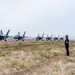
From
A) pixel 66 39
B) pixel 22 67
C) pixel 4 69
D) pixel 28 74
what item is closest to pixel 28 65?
pixel 22 67

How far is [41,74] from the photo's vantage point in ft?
59.4

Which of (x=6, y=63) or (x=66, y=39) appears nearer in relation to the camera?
(x=6, y=63)

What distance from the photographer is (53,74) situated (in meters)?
17.5

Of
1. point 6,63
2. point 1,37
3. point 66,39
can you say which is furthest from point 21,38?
point 6,63

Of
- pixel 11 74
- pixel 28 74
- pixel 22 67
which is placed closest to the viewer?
pixel 28 74

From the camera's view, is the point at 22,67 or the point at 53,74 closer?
the point at 53,74

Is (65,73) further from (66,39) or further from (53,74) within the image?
(66,39)

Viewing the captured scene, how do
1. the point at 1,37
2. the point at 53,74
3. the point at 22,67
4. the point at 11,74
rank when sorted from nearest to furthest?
the point at 53,74 < the point at 11,74 < the point at 22,67 < the point at 1,37

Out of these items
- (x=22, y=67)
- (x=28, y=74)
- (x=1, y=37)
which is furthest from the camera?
(x=1, y=37)

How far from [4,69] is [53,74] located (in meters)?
4.96

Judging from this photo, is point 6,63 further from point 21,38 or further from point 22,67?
point 21,38

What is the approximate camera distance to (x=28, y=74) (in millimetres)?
18750

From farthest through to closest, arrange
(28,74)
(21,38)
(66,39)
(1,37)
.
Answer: (21,38)
(1,37)
(66,39)
(28,74)

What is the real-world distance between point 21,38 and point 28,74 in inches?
3986
